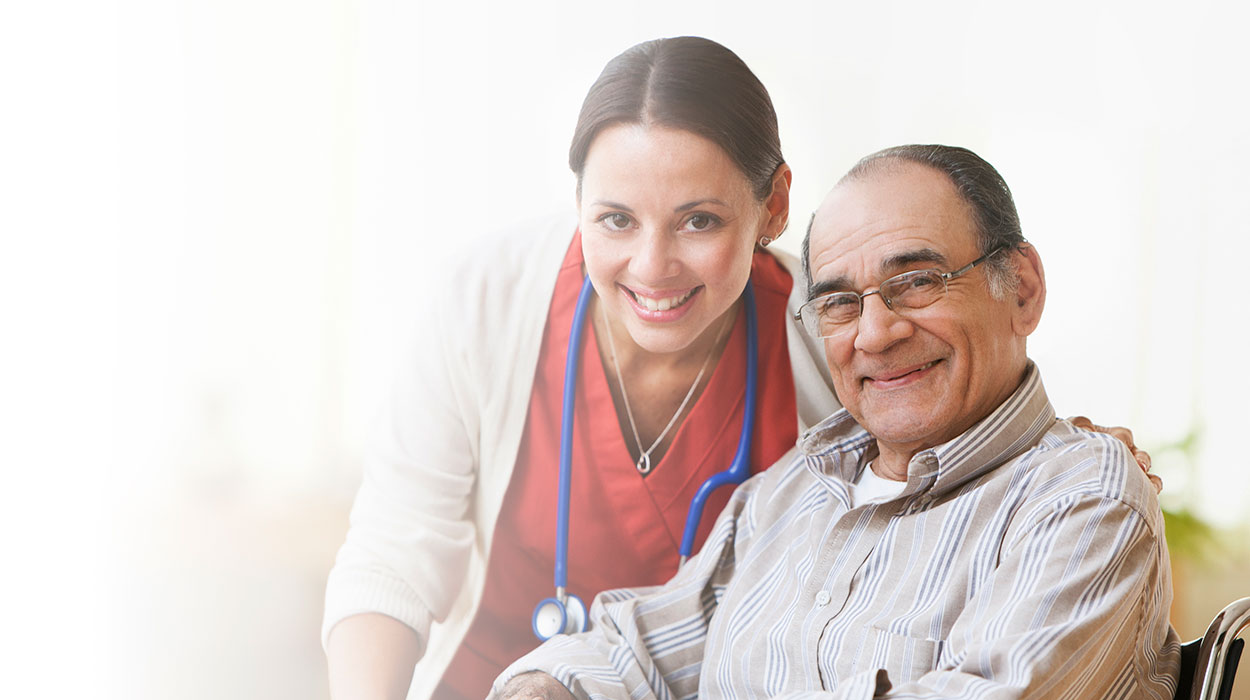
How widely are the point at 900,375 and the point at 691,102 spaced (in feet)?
1.77

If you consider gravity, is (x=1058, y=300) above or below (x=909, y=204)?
below

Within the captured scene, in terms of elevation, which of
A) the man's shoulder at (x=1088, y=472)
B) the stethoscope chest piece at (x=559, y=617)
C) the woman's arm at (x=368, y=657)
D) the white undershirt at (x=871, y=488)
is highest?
the man's shoulder at (x=1088, y=472)

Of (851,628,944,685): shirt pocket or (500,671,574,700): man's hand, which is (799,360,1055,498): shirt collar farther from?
(500,671,574,700): man's hand

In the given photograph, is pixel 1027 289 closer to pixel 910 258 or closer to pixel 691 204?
pixel 910 258

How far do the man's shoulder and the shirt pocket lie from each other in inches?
10.4

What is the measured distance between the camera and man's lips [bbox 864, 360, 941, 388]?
154 centimetres

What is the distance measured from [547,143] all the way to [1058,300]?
95 cm

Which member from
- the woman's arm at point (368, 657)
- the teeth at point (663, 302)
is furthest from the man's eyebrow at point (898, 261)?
the woman's arm at point (368, 657)

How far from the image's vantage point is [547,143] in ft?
5.69

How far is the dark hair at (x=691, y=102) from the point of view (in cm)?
162

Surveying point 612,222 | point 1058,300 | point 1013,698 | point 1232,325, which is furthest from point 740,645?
point 1232,325

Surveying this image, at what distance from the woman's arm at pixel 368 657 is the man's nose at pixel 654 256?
0.72 meters

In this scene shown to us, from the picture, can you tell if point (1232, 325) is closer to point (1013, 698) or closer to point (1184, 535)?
point (1184, 535)

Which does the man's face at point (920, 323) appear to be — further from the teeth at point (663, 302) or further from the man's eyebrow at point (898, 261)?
the teeth at point (663, 302)
